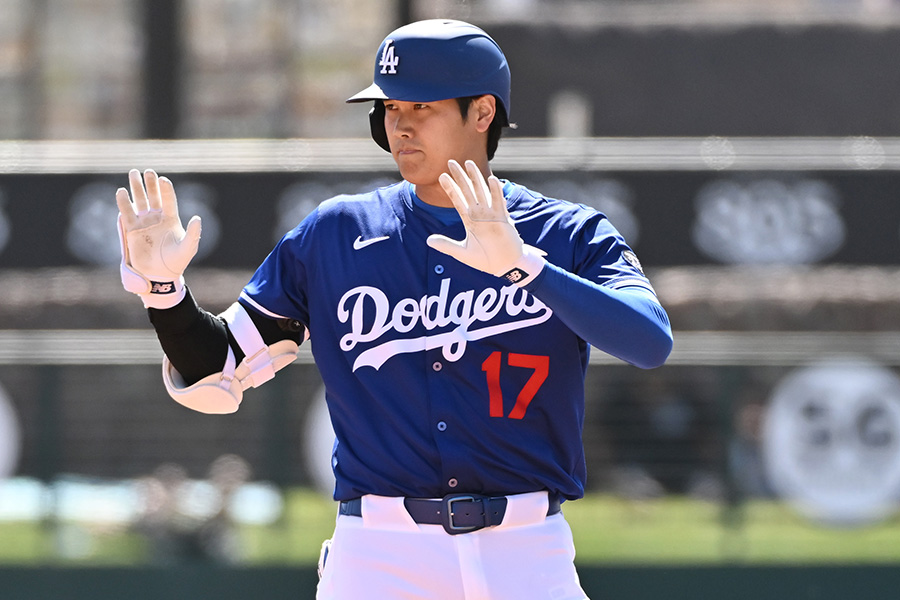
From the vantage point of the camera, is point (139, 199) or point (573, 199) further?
point (573, 199)

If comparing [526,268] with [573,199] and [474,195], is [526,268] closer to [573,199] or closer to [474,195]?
[474,195]

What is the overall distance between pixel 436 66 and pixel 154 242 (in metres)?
0.66

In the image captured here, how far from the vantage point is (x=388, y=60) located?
8.76 ft

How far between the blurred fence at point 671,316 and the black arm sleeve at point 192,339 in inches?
153

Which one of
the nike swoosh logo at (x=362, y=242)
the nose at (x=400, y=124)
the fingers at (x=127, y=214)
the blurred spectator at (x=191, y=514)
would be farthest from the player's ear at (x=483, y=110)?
the blurred spectator at (x=191, y=514)

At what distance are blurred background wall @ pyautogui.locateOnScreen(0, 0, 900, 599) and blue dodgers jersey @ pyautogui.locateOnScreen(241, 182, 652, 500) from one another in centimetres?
390

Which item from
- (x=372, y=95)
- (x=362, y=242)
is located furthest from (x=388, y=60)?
(x=362, y=242)

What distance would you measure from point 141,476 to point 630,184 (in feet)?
12.5

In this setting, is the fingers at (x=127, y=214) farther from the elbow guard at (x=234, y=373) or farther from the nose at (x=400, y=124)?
the nose at (x=400, y=124)

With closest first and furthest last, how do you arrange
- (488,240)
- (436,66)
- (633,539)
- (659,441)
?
(488,240) < (436,66) < (633,539) < (659,441)

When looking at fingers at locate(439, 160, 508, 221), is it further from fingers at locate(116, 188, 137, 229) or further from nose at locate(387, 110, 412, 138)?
fingers at locate(116, 188, 137, 229)

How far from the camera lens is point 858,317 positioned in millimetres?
8742

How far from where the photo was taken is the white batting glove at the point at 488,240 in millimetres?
2355

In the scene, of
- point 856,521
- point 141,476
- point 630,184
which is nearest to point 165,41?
point 630,184
